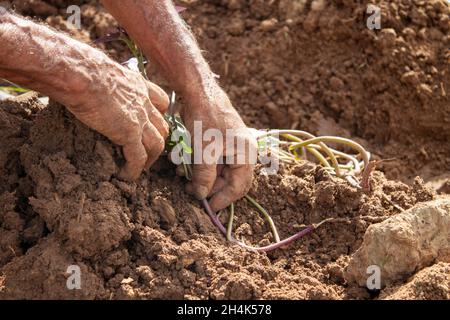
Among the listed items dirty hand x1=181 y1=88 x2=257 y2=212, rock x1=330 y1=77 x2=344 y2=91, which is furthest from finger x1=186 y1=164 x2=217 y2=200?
rock x1=330 y1=77 x2=344 y2=91

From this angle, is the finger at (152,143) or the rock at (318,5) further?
the rock at (318,5)

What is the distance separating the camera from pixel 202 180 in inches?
98.3

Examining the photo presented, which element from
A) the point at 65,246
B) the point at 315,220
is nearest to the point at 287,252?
the point at 315,220

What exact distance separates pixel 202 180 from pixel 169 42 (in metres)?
0.50

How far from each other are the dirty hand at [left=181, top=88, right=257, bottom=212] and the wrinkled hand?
161mm

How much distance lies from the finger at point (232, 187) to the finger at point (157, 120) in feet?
1.01

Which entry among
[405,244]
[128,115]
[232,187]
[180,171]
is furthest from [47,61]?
[405,244]

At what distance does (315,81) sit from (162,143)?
2235mm

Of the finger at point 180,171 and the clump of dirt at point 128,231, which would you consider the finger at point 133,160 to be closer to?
the clump of dirt at point 128,231

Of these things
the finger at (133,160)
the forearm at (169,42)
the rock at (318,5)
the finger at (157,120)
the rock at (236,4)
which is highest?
the forearm at (169,42)

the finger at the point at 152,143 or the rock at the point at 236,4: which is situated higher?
the finger at the point at 152,143

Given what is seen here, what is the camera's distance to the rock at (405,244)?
2221mm

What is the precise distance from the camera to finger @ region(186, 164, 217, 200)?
2480mm

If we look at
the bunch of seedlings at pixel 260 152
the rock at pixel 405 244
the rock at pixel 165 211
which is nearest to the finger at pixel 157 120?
the bunch of seedlings at pixel 260 152
